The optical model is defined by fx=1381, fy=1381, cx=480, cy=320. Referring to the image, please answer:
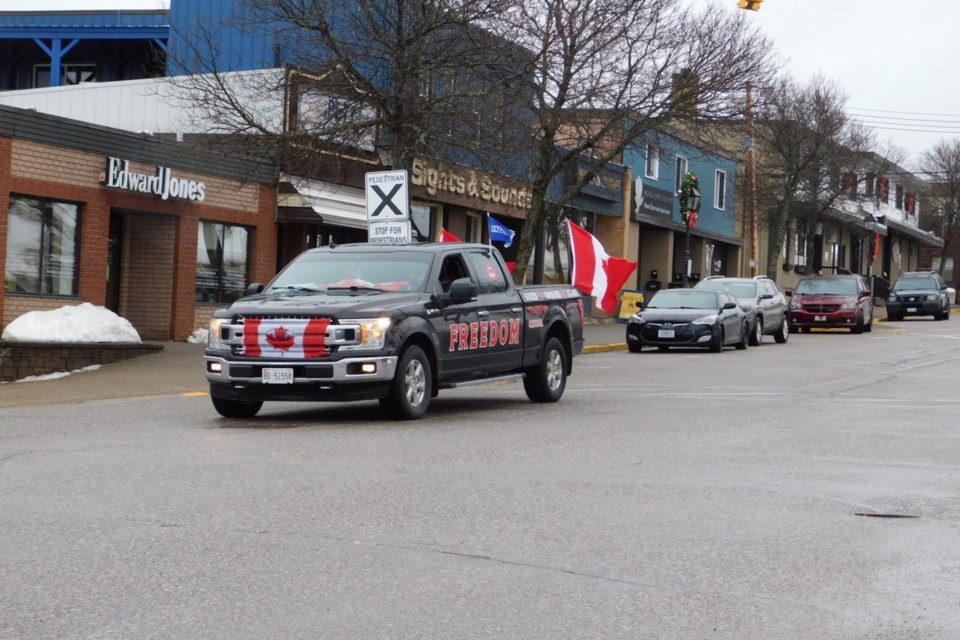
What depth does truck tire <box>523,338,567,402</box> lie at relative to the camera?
53.4 ft

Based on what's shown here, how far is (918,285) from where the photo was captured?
50.6m

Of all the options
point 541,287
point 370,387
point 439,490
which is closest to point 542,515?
point 439,490

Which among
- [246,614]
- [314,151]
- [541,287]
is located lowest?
[246,614]

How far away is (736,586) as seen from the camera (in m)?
6.43

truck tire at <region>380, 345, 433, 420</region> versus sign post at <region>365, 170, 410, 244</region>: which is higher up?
sign post at <region>365, 170, 410, 244</region>

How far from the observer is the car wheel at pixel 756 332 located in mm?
31703

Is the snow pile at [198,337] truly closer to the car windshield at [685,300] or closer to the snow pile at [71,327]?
the snow pile at [71,327]

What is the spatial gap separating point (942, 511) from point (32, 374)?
16465 mm

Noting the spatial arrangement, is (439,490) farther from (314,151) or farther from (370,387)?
(314,151)

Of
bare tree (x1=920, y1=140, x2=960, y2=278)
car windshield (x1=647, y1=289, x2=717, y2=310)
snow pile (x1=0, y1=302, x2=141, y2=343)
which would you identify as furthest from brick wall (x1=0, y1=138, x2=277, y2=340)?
bare tree (x1=920, y1=140, x2=960, y2=278)

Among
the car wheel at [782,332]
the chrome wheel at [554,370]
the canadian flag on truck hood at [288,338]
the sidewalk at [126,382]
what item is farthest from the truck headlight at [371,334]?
the car wheel at [782,332]

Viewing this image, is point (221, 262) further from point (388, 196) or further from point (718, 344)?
point (718, 344)

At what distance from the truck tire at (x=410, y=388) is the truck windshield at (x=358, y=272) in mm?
884

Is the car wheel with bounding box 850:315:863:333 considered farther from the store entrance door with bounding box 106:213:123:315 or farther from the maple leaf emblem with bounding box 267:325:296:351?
the maple leaf emblem with bounding box 267:325:296:351
